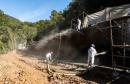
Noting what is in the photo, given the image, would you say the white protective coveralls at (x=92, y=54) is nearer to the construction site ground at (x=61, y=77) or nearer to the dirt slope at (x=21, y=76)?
the construction site ground at (x=61, y=77)

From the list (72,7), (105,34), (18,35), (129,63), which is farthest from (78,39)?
(18,35)

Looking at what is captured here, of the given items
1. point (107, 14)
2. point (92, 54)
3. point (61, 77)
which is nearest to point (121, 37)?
point (92, 54)

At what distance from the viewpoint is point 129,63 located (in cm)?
1917

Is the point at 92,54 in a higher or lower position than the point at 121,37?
lower

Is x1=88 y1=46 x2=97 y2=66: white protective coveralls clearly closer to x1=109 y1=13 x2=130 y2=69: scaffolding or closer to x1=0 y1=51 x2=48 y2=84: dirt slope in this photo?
x1=109 y1=13 x2=130 y2=69: scaffolding

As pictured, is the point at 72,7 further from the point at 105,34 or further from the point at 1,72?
the point at 1,72

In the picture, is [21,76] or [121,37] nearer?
[21,76]

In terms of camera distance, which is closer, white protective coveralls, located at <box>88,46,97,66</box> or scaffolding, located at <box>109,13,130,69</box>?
white protective coveralls, located at <box>88,46,97,66</box>

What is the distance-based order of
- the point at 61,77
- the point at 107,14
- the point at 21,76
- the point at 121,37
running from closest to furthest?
the point at 61,77 → the point at 21,76 → the point at 121,37 → the point at 107,14

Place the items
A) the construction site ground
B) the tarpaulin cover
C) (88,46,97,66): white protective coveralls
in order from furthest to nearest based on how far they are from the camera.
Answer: the tarpaulin cover → (88,46,97,66): white protective coveralls → the construction site ground

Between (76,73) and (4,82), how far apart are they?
4313mm

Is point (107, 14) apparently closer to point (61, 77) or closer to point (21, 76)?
point (61, 77)

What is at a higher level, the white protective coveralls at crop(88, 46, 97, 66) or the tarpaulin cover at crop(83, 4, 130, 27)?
the tarpaulin cover at crop(83, 4, 130, 27)

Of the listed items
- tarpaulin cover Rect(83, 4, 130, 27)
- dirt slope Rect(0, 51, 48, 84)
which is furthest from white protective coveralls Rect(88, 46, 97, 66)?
dirt slope Rect(0, 51, 48, 84)
